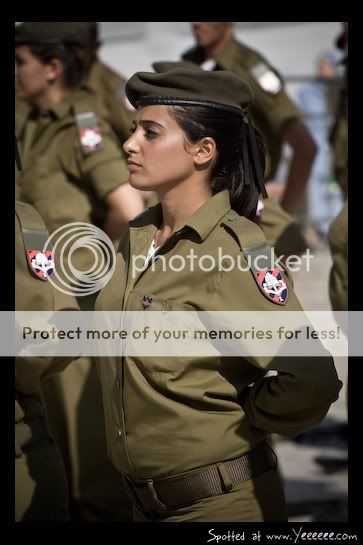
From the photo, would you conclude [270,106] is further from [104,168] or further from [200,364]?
[200,364]

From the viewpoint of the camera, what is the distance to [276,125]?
15.9ft

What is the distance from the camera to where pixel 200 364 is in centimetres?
271

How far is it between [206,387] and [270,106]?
7.72 ft

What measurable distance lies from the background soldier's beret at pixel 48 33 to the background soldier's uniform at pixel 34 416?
97cm

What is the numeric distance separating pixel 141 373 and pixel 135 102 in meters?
0.72

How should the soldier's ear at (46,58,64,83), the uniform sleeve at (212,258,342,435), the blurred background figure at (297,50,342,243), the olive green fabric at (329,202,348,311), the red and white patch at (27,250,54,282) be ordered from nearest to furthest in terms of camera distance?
1. the uniform sleeve at (212,258,342,435)
2. the red and white patch at (27,250,54,282)
3. the olive green fabric at (329,202,348,311)
4. the soldier's ear at (46,58,64,83)
5. the blurred background figure at (297,50,342,243)

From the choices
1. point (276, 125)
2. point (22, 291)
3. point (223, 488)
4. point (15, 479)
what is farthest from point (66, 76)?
point (223, 488)

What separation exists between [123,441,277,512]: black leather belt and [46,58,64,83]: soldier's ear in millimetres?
1906

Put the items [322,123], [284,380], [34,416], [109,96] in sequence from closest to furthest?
[284,380] < [34,416] < [109,96] < [322,123]

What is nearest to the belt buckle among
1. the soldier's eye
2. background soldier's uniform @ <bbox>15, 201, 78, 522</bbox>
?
background soldier's uniform @ <bbox>15, 201, 78, 522</bbox>

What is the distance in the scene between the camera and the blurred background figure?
24.8 ft

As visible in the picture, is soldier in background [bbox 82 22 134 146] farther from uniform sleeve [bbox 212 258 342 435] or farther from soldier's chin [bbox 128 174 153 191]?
uniform sleeve [bbox 212 258 342 435]

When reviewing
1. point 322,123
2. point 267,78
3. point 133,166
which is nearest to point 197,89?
point 133,166
